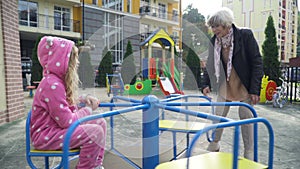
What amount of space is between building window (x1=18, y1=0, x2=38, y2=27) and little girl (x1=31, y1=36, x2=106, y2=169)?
12.7 m

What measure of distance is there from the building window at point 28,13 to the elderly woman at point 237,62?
1269 cm

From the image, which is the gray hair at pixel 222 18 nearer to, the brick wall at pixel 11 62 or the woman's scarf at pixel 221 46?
the woman's scarf at pixel 221 46

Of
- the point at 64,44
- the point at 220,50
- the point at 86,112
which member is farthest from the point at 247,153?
the point at 64,44

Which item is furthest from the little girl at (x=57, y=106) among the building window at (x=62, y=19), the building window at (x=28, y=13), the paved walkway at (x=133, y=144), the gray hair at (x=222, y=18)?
the building window at (x=62, y=19)

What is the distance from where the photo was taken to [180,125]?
2146mm

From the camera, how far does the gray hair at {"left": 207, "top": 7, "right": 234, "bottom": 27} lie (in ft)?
5.85

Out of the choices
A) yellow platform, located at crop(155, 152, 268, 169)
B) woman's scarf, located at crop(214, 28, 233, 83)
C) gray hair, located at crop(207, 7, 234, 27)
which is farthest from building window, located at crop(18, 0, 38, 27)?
yellow platform, located at crop(155, 152, 268, 169)

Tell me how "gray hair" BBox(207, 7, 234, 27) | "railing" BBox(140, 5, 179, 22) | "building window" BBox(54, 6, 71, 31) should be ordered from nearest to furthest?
"gray hair" BBox(207, 7, 234, 27)
"railing" BBox(140, 5, 179, 22)
"building window" BBox(54, 6, 71, 31)

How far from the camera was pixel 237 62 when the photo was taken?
192cm

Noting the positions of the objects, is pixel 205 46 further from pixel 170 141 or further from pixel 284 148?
pixel 284 148

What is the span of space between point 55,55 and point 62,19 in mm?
13891

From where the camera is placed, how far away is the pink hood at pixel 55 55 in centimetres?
135

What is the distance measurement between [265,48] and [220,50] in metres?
6.58

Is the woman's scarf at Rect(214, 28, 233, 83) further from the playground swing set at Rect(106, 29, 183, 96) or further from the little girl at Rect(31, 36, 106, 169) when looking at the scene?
the playground swing set at Rect(106, 29, 183, 96)
